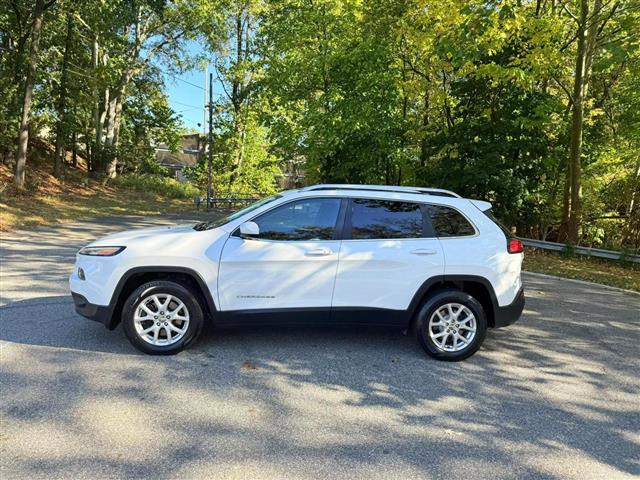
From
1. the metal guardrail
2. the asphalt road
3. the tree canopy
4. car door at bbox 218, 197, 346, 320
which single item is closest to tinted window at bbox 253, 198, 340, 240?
car door at bbox 218, 197, 346, 320

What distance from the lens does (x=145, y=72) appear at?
32281 millimetres

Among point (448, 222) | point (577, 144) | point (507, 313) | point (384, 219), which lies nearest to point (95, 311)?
point (384, 219)

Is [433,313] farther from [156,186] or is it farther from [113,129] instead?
[113,129]

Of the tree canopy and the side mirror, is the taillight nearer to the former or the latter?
the side mirror

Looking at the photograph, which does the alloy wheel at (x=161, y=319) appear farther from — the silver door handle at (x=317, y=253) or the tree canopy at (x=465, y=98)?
the tree canopy at (x=465, y=98)

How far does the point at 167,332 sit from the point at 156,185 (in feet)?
93.4

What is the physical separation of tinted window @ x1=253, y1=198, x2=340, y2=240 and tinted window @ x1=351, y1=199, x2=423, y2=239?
22 centimetres

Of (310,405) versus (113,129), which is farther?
(113,129)

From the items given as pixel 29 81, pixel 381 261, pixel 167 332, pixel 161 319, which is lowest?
pixel 167 332

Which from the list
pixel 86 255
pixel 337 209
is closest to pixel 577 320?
pixel 337 209

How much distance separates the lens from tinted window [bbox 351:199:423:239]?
15.9 feet

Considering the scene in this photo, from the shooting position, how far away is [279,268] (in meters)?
4.62

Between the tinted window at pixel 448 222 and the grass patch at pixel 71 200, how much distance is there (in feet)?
40.5

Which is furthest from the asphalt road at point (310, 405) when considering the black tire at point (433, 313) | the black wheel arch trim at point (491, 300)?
the black wheel arch trim at point (491, 300)
